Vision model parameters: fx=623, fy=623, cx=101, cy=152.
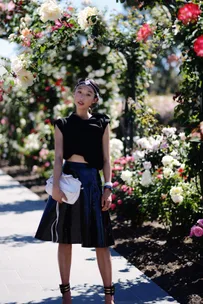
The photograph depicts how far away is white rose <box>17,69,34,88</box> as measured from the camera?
5.30m

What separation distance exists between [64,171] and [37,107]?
9.74m

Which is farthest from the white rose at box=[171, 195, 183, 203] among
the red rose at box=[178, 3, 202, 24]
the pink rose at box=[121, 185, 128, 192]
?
the red rose at box=[178, 3, 202, 24]

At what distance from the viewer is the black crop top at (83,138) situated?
163 inches

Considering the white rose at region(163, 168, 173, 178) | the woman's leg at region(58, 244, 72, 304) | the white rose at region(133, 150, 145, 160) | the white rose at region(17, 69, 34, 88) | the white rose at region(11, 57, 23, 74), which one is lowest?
the woman's leg at region(58, 244, 72, 304)

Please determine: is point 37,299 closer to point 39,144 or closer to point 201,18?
point 201,18

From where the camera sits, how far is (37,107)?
13.8m

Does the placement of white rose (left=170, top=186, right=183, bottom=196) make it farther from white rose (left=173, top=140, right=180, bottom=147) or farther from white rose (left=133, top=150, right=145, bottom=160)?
white rose (left=133, top=150, right=145, bottom=160)

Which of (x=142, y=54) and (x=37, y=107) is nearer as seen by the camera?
(x=142, y=54)

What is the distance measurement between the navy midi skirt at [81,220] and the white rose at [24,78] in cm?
142

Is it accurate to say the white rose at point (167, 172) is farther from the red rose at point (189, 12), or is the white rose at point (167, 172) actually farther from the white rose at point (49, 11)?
the red rose at point (189, 12)

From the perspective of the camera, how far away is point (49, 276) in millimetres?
5105

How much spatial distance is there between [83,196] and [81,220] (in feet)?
0.52

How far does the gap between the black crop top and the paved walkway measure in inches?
42.0

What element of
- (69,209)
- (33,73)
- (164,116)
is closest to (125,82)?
(33,73)
